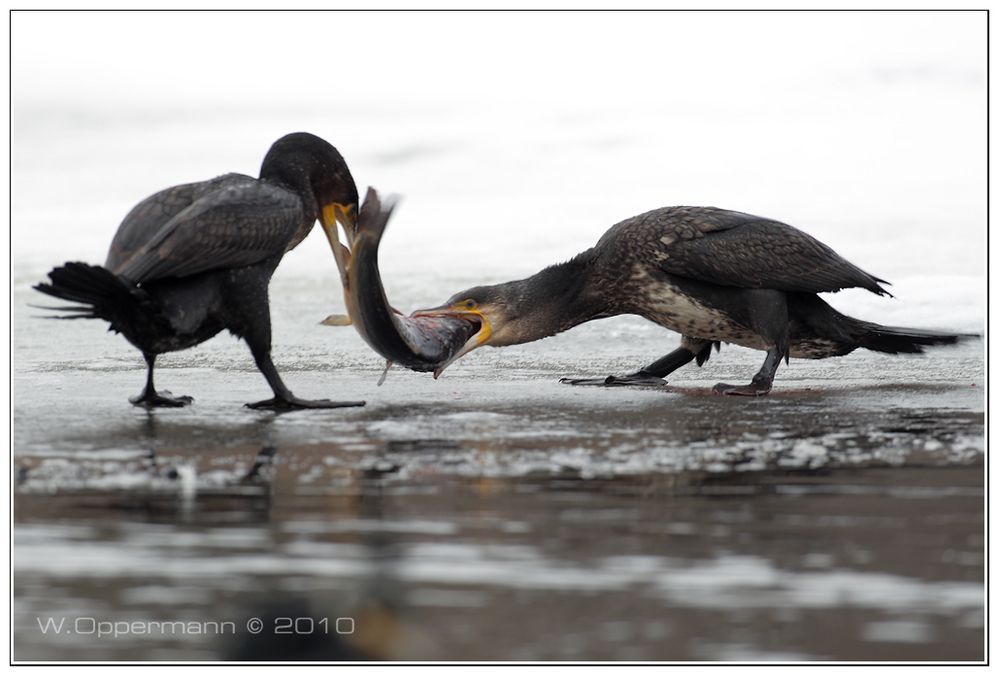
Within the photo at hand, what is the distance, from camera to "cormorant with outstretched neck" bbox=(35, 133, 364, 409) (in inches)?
272

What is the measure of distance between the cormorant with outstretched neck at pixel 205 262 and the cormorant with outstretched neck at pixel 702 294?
1486 mm

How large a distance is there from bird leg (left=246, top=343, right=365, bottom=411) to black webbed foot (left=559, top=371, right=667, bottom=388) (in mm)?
1807

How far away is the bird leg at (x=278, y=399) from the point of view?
24.4ft

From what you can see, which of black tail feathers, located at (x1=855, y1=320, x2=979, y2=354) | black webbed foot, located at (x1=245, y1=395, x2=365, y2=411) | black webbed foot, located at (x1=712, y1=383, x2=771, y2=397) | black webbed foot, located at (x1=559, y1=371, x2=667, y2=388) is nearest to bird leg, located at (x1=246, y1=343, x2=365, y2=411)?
black webbed foot, located at (x1=245, y1=395, x2=365, y2=411)

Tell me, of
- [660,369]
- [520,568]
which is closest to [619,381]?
[660,369]

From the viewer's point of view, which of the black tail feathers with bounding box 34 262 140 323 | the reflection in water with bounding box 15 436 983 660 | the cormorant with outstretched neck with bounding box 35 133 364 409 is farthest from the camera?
the cormorant with outstretched neck with bounding box 35 133 364 409

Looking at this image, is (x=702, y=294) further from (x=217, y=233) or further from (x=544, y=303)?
(x=217, y=233)

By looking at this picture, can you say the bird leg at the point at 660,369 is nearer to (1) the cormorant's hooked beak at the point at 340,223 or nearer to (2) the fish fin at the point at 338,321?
(2) the fish fin at the point at 338,321

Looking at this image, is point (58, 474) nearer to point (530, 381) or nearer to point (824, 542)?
point (824, 542)

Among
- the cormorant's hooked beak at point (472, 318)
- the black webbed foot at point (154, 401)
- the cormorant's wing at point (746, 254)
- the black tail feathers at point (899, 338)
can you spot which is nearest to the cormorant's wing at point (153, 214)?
the black webbed foot at point (154, 401)

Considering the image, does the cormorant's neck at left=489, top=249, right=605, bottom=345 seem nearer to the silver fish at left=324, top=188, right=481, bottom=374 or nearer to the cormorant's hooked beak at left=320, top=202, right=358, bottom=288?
the silver fish at left=324, top=188, right=481, bottom=374

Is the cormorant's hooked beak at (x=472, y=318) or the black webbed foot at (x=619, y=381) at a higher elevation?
the cormorant's hooked beak at (x=472, y=318)

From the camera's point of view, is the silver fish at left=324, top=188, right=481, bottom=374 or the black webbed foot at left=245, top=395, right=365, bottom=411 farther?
the black webbed foot at left=245, top=395, right=365, bottom=411

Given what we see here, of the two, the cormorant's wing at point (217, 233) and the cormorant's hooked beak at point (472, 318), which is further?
the cormorant's hooked beak at point (472, 318)
